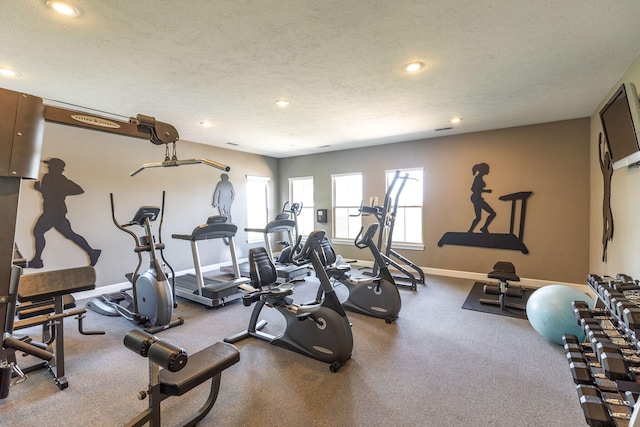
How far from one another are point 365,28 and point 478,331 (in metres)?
3.19

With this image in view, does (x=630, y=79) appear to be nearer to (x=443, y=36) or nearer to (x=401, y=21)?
(x=443, y=36)

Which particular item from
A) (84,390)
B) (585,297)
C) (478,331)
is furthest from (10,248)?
(585,297)

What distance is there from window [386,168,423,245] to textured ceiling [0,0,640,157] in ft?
6.38

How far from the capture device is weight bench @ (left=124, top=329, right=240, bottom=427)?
1466 mm

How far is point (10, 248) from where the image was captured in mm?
945

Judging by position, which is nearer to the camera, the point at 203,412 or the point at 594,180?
the point at 203,412

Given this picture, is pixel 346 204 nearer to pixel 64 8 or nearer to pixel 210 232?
pixel 210 232

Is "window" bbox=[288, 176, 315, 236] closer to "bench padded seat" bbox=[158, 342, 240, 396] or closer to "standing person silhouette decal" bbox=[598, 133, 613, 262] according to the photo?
"standing person silhouette decal" bbox=[598, 133, 613, 262]

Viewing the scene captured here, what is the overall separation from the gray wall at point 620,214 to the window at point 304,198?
5183 millimetres

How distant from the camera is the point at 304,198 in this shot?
7.62 m

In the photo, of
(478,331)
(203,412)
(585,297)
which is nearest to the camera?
(203,412)

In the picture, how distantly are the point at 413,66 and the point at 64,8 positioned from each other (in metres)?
2.64

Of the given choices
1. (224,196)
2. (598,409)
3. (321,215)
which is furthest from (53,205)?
(598,409)


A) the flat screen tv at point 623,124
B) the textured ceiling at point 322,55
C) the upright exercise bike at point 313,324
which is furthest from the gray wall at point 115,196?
the flat screen tv at point 623,124
